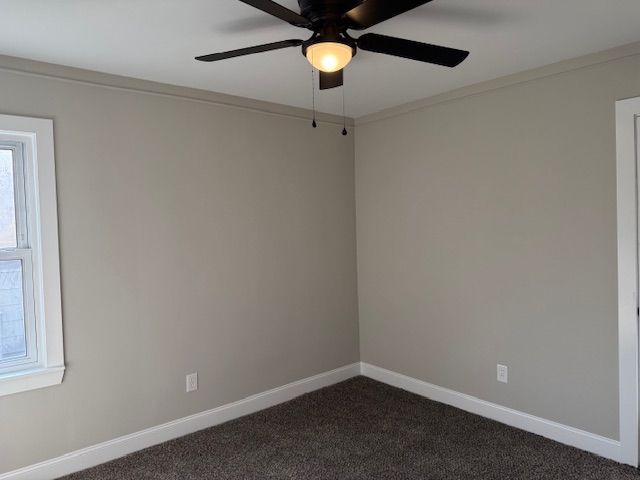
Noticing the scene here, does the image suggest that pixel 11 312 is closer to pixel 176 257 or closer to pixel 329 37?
pixel 176 257

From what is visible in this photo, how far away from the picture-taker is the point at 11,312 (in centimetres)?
261

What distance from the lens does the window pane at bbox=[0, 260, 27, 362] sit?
258 centimetres

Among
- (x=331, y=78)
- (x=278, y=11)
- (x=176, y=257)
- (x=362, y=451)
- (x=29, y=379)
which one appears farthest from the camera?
(x=176, y=257)

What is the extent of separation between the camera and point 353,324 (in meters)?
4.22

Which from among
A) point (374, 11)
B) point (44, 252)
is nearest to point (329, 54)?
Answer: point (374, 11)

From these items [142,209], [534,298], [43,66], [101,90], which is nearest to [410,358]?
[534,298]

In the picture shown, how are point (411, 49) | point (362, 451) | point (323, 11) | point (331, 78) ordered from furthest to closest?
point (362, 451), point (331, 78), point (411, 49), point (323, 11)

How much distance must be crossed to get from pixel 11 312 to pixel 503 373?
3162 mm

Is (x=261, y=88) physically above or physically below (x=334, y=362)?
above

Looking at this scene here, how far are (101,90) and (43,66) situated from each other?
1.05ft

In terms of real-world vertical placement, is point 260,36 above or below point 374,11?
above

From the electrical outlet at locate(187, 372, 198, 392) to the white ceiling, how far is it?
201 centimetres

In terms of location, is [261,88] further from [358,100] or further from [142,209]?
[142,209]

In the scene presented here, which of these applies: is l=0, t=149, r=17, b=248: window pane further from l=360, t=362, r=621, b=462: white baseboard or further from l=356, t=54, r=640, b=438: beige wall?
l=360, t=362, r=621, b=462: white baseboard
